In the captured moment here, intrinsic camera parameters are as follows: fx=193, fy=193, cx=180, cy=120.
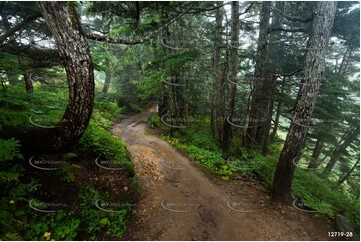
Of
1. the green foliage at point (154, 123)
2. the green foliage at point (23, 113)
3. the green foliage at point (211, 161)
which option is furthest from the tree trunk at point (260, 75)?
the green foliage at point (23, 113)

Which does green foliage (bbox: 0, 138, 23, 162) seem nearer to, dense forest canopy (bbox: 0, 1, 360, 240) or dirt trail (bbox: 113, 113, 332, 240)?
dense forest canopy (bbox: 0, 1, 360, 240)

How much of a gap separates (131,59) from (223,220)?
13809 millimetres

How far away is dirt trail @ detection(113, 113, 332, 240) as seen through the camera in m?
5.30

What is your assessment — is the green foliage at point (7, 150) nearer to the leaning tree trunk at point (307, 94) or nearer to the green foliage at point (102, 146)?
the green foliage at point (102, 146)

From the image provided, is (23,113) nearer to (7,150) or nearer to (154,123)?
(7,150)

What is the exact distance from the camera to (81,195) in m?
5.28

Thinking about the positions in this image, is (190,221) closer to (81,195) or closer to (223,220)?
(223,220)

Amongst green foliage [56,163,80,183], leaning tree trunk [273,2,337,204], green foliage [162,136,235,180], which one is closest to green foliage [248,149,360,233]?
leaning tree trunk [273,2,337,204]

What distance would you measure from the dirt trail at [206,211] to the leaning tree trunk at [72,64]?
9.82ft

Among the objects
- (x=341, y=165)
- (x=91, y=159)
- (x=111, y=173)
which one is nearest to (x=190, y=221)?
(x=111, y=173)

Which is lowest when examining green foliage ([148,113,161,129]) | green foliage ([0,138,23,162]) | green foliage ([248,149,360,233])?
green foliage ([248,149,360,233])

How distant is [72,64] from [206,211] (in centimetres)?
548

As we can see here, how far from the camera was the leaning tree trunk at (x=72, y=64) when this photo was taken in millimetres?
4109

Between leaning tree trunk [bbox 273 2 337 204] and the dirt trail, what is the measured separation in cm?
86
